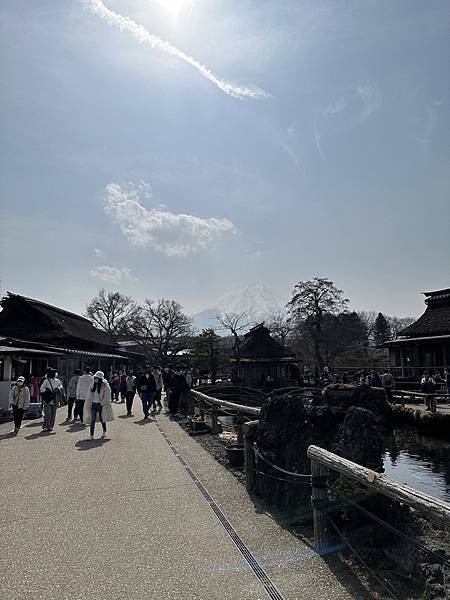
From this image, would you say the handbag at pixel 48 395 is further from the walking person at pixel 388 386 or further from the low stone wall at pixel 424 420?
the walking person at pixel 388 386

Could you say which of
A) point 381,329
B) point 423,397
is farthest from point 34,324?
point 381,329

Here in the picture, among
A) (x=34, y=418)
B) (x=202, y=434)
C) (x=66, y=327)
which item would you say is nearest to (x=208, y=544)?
(x=202, y=434)

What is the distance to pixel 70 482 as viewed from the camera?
23.8ft

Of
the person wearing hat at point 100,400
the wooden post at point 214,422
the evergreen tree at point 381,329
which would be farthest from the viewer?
the evergreen tree at point 381,329

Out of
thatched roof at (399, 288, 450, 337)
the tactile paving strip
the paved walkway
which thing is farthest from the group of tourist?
thatched roof at (399, 288, 450, 337)

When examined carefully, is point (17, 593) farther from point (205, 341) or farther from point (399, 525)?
point (205, 341)

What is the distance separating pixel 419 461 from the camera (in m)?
15.1

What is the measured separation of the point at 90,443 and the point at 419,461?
10425mm

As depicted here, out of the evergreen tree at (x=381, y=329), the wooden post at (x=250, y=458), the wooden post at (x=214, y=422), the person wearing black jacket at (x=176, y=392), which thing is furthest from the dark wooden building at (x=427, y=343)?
the evergreen tree at (x=381, y=329)

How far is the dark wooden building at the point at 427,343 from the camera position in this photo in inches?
1065

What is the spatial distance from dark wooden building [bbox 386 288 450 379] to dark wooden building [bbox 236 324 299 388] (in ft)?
32.7

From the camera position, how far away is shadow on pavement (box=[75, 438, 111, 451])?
34.1 ft

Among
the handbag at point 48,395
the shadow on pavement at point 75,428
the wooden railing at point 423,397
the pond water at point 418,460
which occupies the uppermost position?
the handbag at point 48,395

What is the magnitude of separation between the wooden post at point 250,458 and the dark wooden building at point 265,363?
30.6 m
